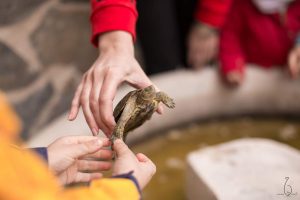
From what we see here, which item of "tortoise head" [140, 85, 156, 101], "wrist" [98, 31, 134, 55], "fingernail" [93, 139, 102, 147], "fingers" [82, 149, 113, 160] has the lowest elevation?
"fingers" [82, 149, 113, 160]

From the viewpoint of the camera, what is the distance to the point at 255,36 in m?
1.20

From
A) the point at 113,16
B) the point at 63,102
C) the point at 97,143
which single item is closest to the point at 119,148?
the point at 97,143

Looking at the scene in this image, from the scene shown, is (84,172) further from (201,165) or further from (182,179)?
(182,179)

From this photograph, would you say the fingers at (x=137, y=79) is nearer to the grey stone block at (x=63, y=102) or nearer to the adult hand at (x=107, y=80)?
the adult hand at (x=107, y=80)

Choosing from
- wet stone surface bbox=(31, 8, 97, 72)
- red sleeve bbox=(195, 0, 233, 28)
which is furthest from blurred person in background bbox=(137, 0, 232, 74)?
wet stone surface bbox=(31, 8, 97, 72)

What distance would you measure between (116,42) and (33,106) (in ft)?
1.75

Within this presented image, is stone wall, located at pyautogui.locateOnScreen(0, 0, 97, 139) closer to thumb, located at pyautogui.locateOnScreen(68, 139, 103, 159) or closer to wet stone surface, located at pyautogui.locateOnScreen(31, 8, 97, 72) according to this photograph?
wet stone surface, located at pyautogui.locateOnScreen(31, 8, 97, 72)

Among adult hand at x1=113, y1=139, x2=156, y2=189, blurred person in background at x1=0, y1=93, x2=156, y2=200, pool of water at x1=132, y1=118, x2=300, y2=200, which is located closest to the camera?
blurred person in background at x1=0, y1=93, x2=156, y2=200

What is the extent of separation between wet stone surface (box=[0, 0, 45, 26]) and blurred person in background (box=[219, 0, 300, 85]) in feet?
1.59

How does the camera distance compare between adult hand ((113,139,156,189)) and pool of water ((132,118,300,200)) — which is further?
pool of water ((132,118,300,200))

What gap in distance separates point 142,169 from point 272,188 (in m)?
0.29

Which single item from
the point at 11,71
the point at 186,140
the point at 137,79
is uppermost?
the point at 137,79

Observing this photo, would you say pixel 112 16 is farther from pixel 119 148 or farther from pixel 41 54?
pixel 41 54

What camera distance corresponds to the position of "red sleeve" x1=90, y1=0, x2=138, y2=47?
0.72 m
